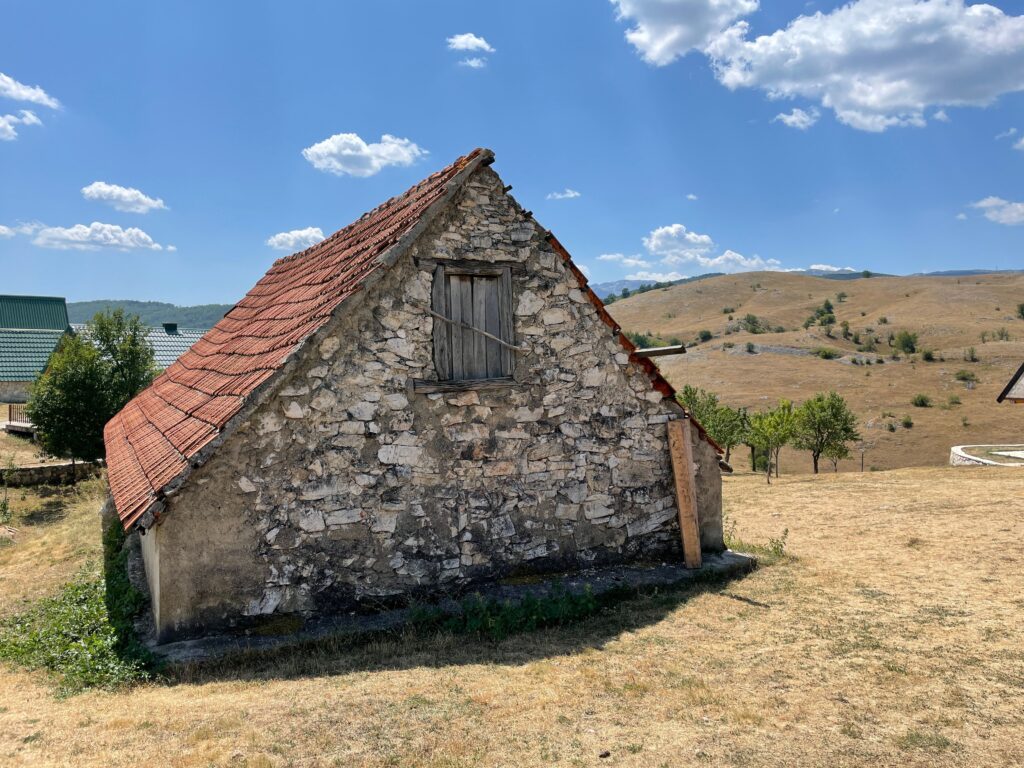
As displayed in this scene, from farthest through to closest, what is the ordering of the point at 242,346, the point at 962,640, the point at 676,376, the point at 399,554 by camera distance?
1. the point at 676,376
2. the point at 242,346
3. the point at 399,554
4. the point at 962,640

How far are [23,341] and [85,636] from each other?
Answer: 36108mm

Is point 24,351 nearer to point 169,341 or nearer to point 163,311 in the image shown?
point 169,341

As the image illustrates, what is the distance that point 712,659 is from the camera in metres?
5.86

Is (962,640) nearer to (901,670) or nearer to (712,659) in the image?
(901,670)

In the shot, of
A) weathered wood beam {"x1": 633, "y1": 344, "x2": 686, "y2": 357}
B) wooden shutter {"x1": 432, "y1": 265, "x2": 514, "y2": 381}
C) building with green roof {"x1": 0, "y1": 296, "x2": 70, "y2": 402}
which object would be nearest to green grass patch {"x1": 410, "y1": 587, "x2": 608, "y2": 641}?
wooden shutter {"x1": 432, "y1": 265, "x2": 514, "y2": 381}

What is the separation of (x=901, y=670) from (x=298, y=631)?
520cm

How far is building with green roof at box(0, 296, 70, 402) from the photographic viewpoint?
3316 centimetres

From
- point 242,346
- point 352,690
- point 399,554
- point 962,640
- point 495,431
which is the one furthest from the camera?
point 242,346

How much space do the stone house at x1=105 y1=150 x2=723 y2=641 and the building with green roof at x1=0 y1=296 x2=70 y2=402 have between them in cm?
2818

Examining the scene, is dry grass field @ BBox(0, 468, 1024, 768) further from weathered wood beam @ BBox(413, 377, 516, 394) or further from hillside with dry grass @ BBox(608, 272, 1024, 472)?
hillside with dry grass @ BBox(608, 272, 1024, 472)

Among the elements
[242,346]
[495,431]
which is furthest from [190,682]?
[242,346]

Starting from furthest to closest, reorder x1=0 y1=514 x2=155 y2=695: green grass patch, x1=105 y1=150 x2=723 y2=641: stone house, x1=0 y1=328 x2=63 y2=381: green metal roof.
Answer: x1=0 y1=328 x2=63 y2=381: green metal roof
x1=105 y1=150 x2=723 y2=641: stone house
x1=0 y1=514 x2=155 y2=695: green grass patch

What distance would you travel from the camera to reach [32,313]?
43.3 metres

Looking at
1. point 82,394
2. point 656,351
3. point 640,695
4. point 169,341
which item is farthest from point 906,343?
point 640,695
